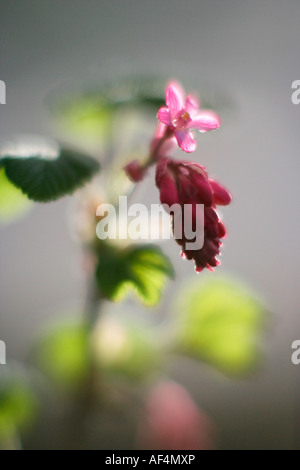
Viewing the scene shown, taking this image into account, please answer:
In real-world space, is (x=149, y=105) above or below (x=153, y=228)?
above

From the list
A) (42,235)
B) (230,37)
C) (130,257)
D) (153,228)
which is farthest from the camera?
(230,37)

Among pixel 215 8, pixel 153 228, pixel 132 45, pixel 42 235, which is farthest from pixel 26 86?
pixel 153 228

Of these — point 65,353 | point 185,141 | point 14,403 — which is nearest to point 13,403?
point 14,403

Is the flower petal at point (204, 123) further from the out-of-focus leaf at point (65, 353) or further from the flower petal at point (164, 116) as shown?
the out-of-focus leaf at point (65, 353)

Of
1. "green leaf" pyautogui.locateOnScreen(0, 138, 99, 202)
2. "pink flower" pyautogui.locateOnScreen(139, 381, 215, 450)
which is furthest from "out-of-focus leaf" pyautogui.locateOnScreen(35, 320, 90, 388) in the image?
"green leaf" pyautogui.locateOnScreen(0, 138, 99, 202)

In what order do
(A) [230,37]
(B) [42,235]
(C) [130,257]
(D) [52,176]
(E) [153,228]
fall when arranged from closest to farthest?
(D) [52,176]
(C) [130,257]
(E) [153,228]
(B) [42,235]
(A) [230,37]

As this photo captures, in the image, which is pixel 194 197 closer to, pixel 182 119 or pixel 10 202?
pixel 182 119

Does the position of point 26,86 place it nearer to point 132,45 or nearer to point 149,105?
point 132,45

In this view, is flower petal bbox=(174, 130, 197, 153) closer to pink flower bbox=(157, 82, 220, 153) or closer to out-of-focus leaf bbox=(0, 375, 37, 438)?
pink flower bbox=(157, 82, 220, 153)

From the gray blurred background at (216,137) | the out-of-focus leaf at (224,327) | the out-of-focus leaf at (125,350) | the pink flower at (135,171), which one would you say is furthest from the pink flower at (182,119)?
the gray blurred background at (216,137)
